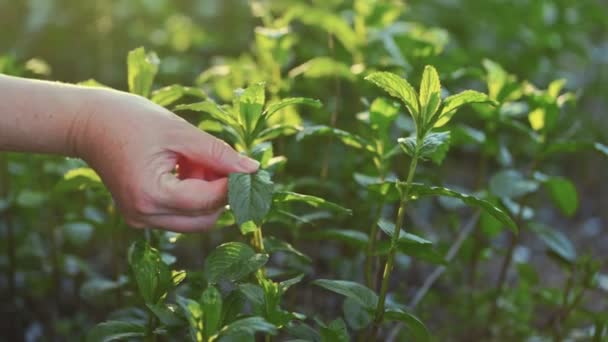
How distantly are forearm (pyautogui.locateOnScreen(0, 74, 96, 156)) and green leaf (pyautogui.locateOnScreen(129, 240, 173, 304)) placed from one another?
229 mm

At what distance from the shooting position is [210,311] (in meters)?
1.25

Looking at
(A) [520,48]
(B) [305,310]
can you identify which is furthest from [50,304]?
(A) [520,48]

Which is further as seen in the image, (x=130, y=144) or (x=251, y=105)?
(x=251, y=105)

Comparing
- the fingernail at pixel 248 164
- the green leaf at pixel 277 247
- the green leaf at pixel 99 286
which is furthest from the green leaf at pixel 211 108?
the green leaf at pixel 99 286

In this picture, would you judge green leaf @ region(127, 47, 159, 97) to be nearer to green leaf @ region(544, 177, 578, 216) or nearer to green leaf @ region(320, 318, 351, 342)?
green leaf @ region(320, 318, 351, 342)

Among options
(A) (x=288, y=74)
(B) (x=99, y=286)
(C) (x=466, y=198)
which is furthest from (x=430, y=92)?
(A) (x=288, y=74)

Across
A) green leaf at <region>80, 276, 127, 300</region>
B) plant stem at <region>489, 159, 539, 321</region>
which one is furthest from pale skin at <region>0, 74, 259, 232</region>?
plant stem at <region>489, 159, 539, 321</region>

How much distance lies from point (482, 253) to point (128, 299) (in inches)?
37.2

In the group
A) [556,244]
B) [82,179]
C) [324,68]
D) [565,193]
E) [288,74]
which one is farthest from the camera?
[288,74]

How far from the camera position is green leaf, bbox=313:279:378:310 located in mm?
1399

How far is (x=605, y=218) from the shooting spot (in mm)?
3422

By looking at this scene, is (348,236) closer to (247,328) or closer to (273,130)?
(273,130)

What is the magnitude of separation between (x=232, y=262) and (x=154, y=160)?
23cm

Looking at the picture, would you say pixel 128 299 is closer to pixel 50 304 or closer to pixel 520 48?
pixel 50 304
